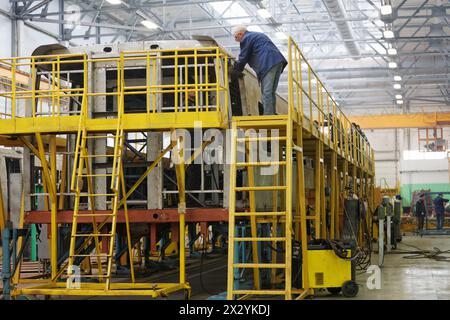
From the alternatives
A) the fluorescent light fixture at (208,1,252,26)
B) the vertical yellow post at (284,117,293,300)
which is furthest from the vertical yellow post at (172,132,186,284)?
the fluorescent light fixture at (208,1,252,26)

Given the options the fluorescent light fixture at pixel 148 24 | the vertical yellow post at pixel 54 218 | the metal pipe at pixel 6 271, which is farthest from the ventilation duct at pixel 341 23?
the metal pipe at pixel 6 271

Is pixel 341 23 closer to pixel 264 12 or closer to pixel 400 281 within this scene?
pixel 264 12

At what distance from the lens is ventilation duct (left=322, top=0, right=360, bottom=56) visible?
24.1 meters

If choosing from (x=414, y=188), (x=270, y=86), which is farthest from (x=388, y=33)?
(x=414, y=188)

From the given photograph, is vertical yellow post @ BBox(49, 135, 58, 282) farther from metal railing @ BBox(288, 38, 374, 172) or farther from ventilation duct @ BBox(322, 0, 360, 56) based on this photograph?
ventilation duct @ BBox(322, 0, 360, 56)

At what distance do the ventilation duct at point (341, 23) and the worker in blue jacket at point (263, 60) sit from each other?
13.5 meters

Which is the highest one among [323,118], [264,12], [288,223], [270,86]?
[264,12]

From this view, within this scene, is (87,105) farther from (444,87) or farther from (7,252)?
(444,87)

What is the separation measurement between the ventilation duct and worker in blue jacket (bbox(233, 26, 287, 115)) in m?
A: 13.5

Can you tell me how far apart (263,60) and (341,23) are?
53.5 ft

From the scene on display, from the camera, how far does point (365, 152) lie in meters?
25.9

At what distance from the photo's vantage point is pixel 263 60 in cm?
1099

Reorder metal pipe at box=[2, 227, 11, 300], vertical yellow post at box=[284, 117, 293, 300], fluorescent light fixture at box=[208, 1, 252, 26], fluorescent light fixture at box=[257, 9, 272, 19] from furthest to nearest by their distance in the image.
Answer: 1. fluorescent light fixture at box=[208, 1, 252, 26]
2. fluorescent light fixture at box=[257, 9, 272, 19]
3. metal pipe at box=[2, 227, 11, 300]
4. vertical yellow post at box=[284, 117, 293, 300]
